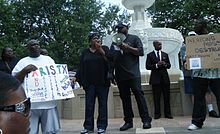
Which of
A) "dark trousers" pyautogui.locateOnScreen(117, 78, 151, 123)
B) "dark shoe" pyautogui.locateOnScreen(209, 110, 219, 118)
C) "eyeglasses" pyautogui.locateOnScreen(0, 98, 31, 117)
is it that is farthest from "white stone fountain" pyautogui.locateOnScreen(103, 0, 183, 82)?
"eyeglasses" pyautogui.locateOnScreen(0, 98, 31, 117)

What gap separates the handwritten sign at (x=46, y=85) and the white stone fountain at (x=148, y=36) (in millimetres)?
5208

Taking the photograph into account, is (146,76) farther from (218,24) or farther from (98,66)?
(218,24)

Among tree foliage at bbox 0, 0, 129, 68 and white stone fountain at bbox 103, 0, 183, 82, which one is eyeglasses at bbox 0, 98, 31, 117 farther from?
tree foliage at bbox 0, 0, 129, 68

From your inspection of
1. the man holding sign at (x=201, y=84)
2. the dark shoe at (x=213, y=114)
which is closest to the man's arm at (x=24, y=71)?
the man holding sign at (x=201, y=84)

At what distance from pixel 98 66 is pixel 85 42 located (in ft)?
88.7

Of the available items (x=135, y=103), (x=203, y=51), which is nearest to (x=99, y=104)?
(x=203, y=51)

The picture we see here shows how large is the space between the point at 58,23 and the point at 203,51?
28695 millimetres

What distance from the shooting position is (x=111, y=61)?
620 cm

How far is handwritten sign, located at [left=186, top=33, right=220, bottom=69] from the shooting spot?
6164mm

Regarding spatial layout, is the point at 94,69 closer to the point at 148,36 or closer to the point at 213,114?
the point at 213,114

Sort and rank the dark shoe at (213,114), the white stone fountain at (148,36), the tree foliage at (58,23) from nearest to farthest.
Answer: the dark shoe at (213,114), the white stone fountain at (148,36), the tree foliage at (58,23)

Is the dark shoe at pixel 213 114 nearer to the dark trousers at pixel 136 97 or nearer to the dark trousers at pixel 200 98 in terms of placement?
the dark trousers at pixel 200 98

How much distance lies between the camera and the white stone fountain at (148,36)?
10328 millimetres

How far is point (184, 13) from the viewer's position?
102 ft
